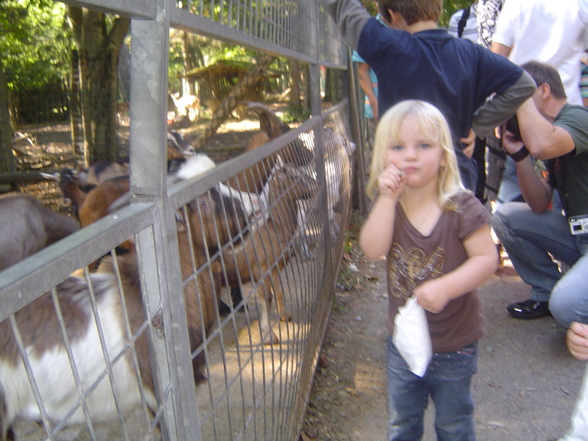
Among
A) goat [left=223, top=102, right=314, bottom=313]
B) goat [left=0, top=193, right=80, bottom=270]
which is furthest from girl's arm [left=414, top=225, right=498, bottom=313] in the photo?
goat [left=0, top=193, right=80, bottom=270]

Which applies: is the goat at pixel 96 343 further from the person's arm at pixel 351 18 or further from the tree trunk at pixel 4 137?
the tree trunk at pixel 4 137

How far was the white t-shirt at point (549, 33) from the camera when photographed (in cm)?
407

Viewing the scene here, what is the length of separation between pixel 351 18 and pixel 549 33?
80.8 inches

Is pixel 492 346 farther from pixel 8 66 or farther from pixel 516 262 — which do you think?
pixel 8 66

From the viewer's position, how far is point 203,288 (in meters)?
2.12

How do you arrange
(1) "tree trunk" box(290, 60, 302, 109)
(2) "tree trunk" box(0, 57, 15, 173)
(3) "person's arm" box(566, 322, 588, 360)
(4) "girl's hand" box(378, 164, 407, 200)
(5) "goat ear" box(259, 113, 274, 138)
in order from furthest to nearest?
(1) "tree trunk" box(290, 60, 302, 109) → (2) "tree trunk" box(0, 57, 15, 173) → (5) "goat ear" box(259, 113, 274, 138) → (4) "girl's hand" box(378, 164, 407, 200) → (3) "person's arm" box(566, 322, 588, 360)

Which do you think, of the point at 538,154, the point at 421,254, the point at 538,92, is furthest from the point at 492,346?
the point at 421,254

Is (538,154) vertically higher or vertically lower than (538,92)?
lower

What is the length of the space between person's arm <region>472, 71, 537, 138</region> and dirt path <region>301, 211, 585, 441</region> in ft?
4.79

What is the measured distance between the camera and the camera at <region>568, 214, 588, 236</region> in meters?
3.32

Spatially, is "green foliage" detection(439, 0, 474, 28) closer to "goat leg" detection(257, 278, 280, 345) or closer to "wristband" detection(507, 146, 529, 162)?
"wristband" detection(507, 146, 529, 162)

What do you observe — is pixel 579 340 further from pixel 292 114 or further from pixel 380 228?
pixel 292 114

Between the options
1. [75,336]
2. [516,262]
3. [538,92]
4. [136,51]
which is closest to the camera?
[136,51]

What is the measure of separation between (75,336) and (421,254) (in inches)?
49.2
